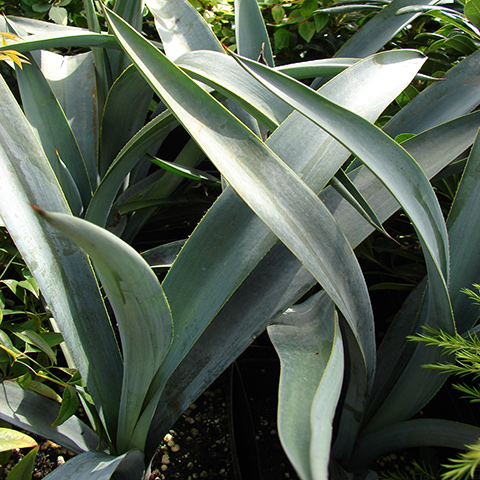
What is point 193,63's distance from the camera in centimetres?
60

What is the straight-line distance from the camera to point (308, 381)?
429 millimetres

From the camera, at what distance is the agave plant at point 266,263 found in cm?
43

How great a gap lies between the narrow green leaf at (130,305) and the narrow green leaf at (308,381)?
0.46 ft

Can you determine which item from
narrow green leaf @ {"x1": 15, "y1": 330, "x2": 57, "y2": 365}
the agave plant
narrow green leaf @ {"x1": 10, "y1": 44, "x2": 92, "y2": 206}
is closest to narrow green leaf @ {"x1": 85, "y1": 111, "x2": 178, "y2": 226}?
the agave plant

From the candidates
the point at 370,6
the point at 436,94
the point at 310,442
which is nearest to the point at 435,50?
the point at 370,6

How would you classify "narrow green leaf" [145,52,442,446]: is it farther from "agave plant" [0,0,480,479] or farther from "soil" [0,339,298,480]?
"soil" [0,339,298,480]

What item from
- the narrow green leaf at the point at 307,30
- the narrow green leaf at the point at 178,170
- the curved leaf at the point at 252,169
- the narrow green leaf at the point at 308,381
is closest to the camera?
the narrow green leaf at the point at 308,381

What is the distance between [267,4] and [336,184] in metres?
0.81

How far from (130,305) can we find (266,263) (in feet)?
0.70

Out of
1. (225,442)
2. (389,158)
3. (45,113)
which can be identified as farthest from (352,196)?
(45,113)

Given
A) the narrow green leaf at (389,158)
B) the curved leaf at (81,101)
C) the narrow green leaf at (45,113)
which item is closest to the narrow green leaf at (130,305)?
the narrow green leaf at (389,158)

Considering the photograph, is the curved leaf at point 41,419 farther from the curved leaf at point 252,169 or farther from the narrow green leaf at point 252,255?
the curved leaf at point 252,169

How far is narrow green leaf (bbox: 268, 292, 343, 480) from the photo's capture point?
1.03 ft

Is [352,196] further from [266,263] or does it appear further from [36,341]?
[36,341]
